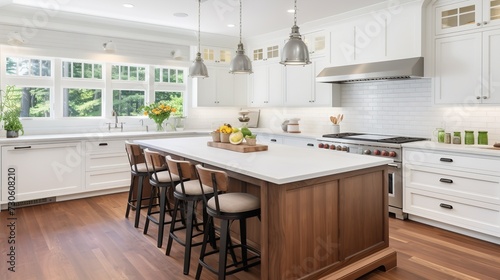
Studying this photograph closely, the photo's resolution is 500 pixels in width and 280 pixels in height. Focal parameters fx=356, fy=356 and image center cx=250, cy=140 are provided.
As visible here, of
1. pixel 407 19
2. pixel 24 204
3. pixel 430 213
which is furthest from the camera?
pixel 24 204

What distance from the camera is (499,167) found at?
3.46 meters

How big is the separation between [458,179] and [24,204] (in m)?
5.51

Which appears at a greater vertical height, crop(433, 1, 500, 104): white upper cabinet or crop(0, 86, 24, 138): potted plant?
crop(433, 1, 500, 104): white upper cabinet

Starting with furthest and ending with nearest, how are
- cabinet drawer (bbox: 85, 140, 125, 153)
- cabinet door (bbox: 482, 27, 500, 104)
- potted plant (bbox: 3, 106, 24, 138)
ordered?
1. cabinet drawer (bbox: 85, 140, 125, 153)
2. potted plant (bbox: 3, 106, 24, 138)
3. cabinet door (bbox: 482, 27, 500, 104)

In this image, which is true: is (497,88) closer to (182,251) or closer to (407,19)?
(407,19)

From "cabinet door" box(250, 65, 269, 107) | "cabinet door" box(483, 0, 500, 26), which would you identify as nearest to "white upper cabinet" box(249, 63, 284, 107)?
"cabinet door" box(250, 65, 269, 107)

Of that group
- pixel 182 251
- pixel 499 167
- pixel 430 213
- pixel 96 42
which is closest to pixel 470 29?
pixel 499 167

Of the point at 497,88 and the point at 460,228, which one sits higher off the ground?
the point at 497,88

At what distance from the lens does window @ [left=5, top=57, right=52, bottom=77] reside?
17.3ft

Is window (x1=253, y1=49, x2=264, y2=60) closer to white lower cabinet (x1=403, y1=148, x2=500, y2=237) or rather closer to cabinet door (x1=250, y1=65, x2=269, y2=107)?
cabinet door (x1=250, y1=65, x2=269, y2=107)

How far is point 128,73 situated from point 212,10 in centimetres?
217

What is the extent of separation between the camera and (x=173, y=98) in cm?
693

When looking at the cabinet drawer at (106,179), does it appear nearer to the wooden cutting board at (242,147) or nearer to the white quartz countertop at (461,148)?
the wooden cutting board at (242,147)

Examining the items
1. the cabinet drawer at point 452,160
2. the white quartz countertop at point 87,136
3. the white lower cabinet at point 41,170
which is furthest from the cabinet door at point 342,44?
the white lower cabinet at point 41,170
